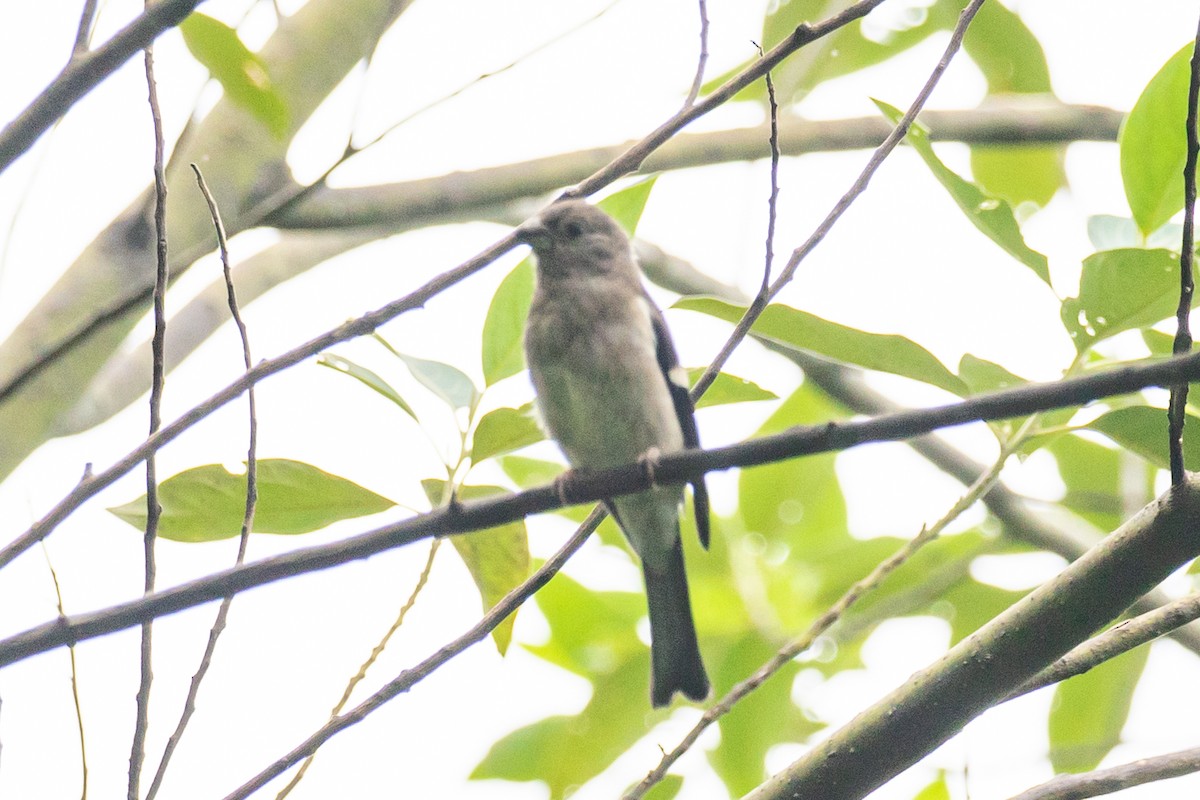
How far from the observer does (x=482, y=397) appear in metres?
3.30

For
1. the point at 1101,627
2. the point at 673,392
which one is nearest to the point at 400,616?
the point at 1101,627

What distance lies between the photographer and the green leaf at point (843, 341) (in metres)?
2.99

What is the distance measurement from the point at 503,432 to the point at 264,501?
1.94ft

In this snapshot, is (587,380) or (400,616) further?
(587,380)

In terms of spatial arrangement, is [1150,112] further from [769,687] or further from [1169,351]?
[769,687]

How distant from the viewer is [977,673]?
2377 mm

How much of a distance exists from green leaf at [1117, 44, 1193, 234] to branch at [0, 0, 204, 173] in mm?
2184

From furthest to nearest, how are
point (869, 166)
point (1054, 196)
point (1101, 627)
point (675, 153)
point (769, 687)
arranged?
point (1054, 196) → point (675, 153) → point (769, 687) → point (869, 166) → point (1101, 627)

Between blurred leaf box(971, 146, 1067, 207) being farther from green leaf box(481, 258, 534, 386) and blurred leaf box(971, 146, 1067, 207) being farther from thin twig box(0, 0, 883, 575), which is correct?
thin twig box(0, 0, 883, 575)

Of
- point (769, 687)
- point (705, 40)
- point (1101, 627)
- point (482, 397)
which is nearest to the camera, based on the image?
point (1101, 627)

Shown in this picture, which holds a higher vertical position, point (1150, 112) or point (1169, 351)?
point (1150, 112)

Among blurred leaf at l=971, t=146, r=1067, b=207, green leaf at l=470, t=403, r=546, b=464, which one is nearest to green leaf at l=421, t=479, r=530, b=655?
green leaf at l=470, t=403, r=546, b=464

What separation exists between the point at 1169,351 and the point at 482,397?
1.69 metres

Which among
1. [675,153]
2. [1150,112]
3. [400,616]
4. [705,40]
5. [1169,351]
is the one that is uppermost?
[675,153]
